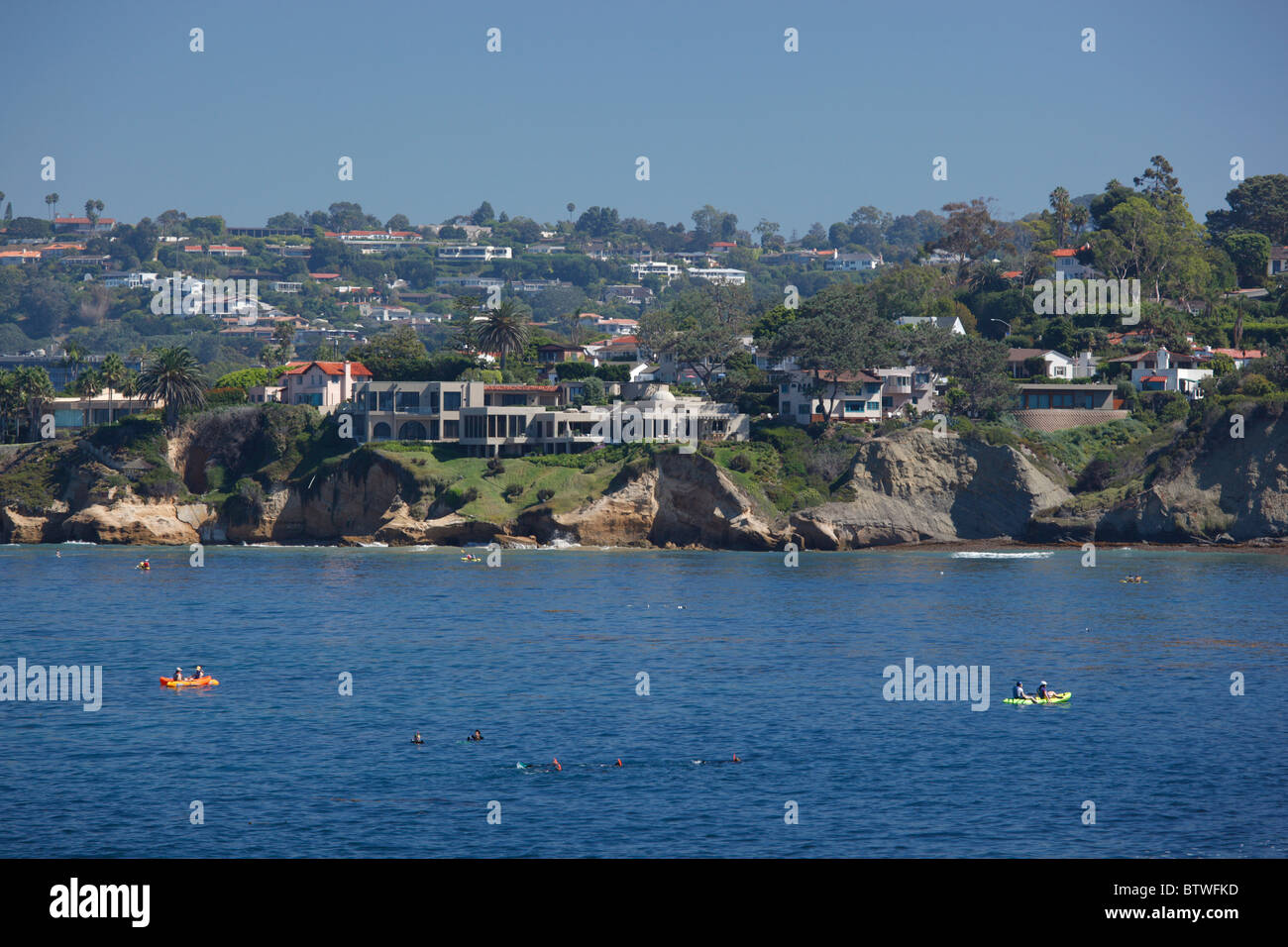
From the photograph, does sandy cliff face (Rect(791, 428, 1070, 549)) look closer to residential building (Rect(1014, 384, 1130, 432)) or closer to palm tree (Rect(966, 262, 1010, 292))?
residential building (Rect(1014, 384, 1130, 432))

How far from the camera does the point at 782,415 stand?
470 feet

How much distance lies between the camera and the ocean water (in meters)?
38.4

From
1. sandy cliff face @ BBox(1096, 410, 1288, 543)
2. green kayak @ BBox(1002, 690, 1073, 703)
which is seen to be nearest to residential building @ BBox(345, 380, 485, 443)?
sandy cliff face @ BBox(1096, 410, 1288, 543)

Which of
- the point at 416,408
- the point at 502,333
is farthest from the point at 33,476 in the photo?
the point at 502,333

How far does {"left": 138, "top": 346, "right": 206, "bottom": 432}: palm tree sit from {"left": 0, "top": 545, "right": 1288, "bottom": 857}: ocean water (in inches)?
1666

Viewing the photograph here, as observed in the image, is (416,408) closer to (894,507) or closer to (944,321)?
(894,507)

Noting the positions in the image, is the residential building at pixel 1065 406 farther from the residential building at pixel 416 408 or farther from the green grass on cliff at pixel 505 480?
the residential building at pixel 416 408

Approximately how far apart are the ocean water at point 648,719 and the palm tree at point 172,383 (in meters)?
42.3

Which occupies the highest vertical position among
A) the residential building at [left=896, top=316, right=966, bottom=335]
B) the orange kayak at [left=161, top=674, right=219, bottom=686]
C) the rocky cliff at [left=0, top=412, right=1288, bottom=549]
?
the residential building at [left=896, top=316, right=966, bottom=335]

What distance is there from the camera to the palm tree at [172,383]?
463ft
